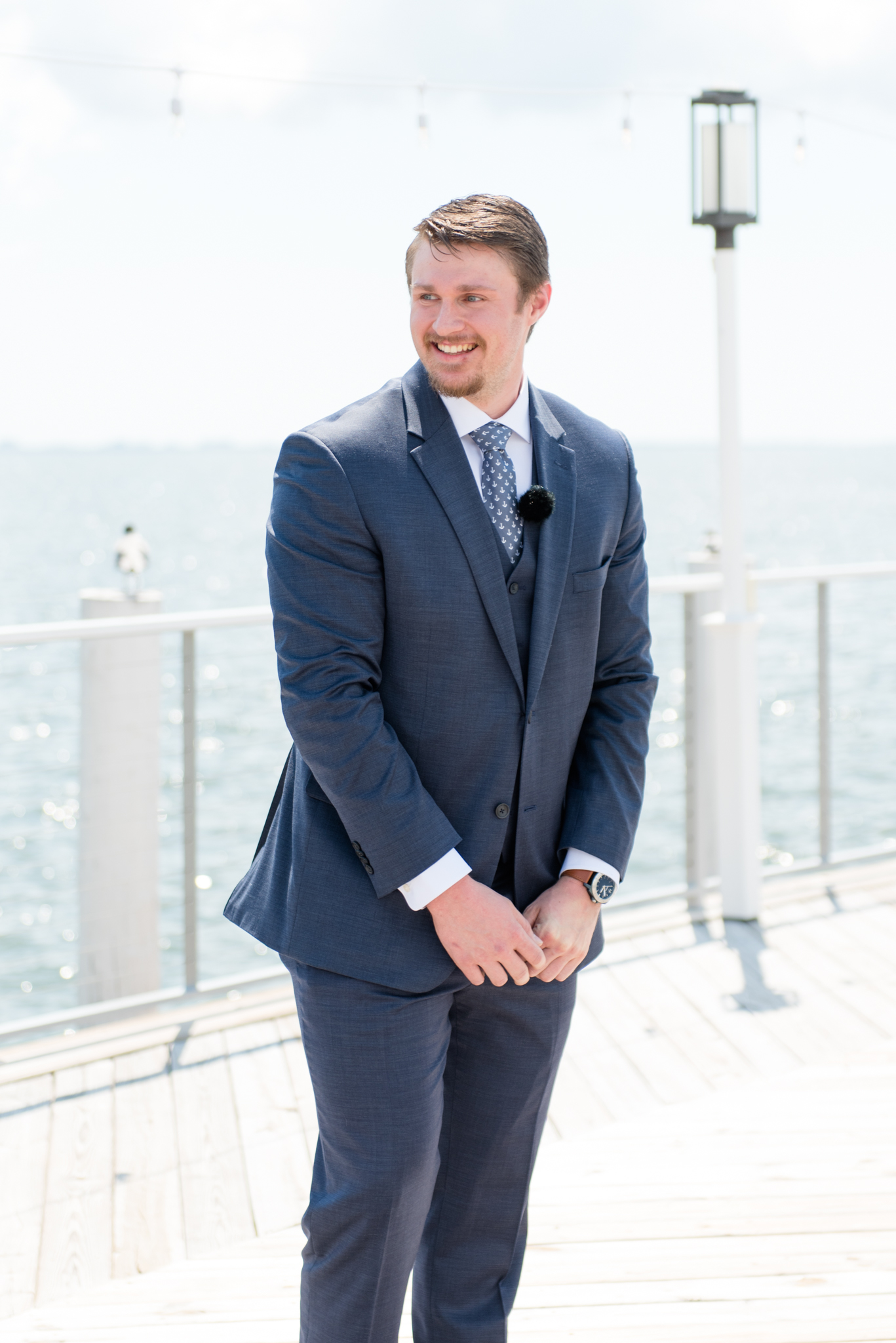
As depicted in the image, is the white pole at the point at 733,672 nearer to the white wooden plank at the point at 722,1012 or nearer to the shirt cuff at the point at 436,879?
the white wooden plank at the point at 722,1012

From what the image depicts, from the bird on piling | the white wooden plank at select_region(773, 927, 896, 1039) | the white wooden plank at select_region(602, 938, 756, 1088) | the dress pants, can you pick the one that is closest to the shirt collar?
the dress pants

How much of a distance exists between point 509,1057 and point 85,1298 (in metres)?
0.96

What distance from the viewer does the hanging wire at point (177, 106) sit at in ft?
11.9

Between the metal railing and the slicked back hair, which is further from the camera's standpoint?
the metal railing

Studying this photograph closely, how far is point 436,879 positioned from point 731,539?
2.50 m

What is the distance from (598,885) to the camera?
1657mm

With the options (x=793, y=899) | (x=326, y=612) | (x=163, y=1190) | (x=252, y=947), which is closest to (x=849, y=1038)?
(x=793, y=899)

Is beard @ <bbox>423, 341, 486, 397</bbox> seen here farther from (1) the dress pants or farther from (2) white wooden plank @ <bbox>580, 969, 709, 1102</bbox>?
(2) white wooden plank @ <bbox>580, 969, 709, 1102</bbox>

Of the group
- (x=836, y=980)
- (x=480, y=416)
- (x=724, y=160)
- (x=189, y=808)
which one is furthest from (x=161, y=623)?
(x=724, y=160)

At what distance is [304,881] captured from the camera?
157 cm

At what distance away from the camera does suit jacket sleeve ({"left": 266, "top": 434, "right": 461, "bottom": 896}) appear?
1.48 m

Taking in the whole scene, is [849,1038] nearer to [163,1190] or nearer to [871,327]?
[163,1190]

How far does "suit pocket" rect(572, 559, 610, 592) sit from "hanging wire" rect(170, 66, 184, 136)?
2.57 meters

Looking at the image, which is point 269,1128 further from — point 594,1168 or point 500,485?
point 500,485
